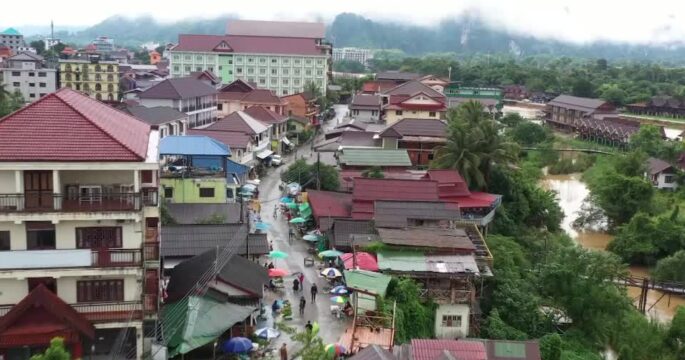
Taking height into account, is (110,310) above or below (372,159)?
below

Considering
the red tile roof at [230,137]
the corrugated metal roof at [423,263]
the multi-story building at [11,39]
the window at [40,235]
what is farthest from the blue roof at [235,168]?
the multi-story building at [11,39]

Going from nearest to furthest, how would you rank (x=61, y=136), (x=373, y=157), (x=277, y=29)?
(x=61, y=136), (x=373, y=157), (x=277, y=29)

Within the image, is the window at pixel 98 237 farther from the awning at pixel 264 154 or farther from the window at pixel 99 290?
the awning at pixel 264 154

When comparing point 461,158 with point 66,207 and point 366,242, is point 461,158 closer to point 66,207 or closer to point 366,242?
point 366,242

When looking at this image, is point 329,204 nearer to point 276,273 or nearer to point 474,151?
point 276,273

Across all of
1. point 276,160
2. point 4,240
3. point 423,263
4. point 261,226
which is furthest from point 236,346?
point 276,160

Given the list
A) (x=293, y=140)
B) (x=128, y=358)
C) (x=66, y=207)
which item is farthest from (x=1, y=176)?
(x=293, y=140)

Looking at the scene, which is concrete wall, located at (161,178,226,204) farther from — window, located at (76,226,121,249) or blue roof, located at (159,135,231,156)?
window, located at (76,226,121,249)
